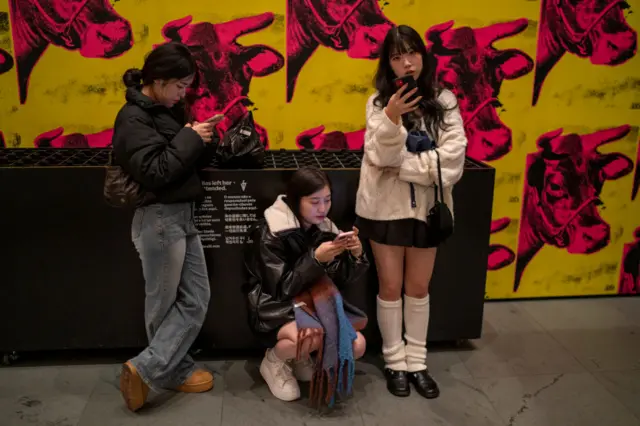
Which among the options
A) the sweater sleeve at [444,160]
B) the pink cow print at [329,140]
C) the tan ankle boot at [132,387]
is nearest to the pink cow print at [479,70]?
the pink cow print at [329,140]

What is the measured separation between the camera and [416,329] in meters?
2.91

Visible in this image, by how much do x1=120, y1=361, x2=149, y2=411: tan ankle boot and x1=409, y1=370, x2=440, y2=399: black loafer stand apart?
1190 mm

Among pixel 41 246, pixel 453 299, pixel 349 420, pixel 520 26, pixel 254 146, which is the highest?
pixel 520 26

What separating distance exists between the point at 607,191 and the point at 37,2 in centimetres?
326

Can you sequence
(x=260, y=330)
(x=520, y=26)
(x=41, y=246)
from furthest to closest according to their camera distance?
(x=520, y=26)
(x=41, y=246)
(x=260, y=330)

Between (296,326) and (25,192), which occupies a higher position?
(25,192)

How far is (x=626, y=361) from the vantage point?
10.5ft

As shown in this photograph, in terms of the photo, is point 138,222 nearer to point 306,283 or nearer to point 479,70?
point 306,283

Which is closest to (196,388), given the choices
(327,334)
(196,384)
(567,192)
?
(196,384)

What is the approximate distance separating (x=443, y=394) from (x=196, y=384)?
3.64ft

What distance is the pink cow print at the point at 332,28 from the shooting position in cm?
326

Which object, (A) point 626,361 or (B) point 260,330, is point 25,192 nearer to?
(B) point 260,330

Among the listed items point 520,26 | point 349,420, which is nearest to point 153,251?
point 349,420

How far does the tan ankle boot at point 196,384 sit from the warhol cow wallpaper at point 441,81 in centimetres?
128
